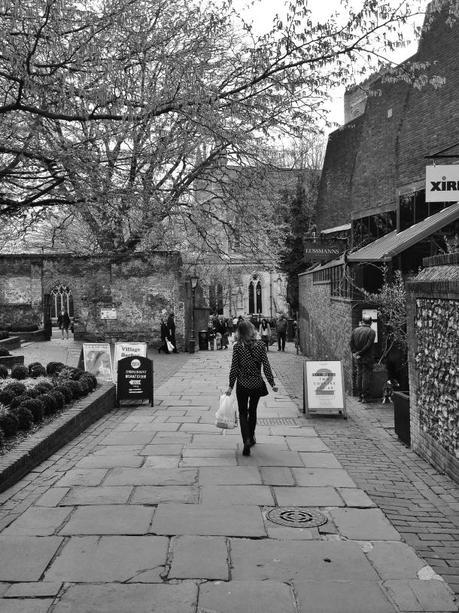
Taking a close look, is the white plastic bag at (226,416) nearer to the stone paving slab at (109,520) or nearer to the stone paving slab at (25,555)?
the stone paving slab at (109,520)

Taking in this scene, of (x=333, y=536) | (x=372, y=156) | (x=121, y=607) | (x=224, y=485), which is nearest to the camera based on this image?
(x=121, y=607)

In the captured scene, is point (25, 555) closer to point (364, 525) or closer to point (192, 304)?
point (364, 525)

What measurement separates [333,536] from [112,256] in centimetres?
2304

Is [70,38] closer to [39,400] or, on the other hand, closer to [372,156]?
[39,400]

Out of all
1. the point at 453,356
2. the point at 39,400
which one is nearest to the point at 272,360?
the point at 39,400

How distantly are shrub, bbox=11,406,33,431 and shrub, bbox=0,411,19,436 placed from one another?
0.80 ft

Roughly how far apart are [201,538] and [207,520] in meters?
0.43

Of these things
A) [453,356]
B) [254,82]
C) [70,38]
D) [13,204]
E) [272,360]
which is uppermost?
[70,38]

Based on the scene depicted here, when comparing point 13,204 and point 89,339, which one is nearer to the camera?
point 13,204

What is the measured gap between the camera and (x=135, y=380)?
39.6 feet

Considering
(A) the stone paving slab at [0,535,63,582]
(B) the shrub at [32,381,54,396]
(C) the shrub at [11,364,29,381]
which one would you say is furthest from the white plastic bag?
(C) the shrub at [11,364,29,381]

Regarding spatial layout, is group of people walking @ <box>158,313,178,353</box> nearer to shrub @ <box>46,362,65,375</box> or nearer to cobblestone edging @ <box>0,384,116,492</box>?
shrub @ <box>46,362,65,375</box>

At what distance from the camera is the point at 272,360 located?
83.3 feet

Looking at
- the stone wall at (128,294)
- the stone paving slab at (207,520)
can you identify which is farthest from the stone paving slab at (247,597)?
the stone wall at (128,294)
